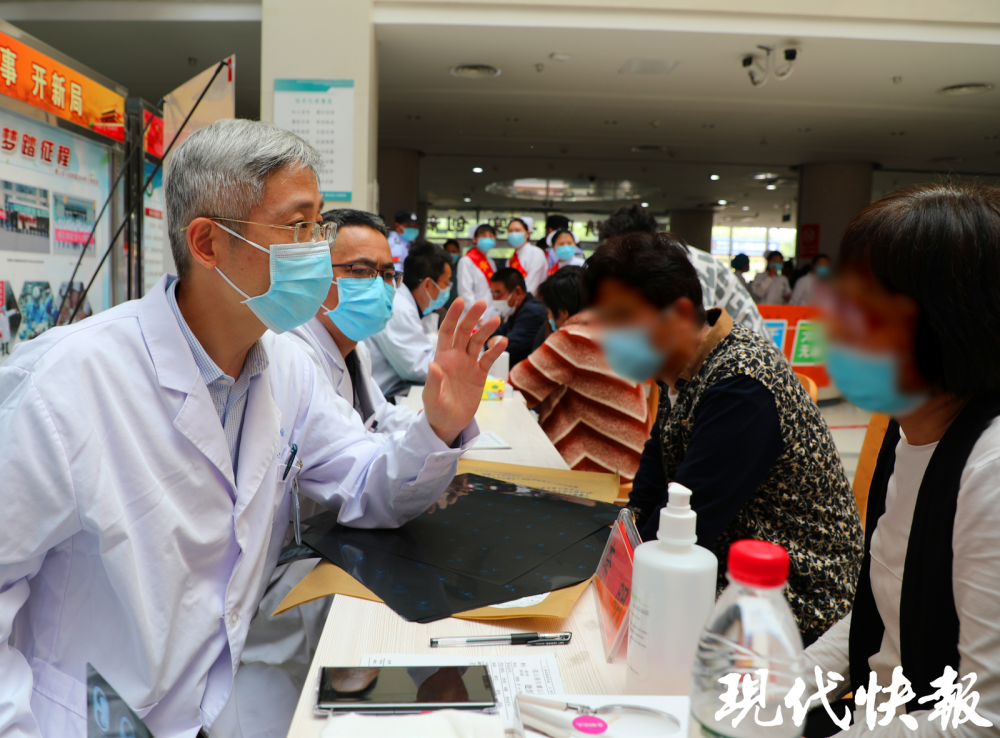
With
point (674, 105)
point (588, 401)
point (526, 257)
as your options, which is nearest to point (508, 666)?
point (588, 401)

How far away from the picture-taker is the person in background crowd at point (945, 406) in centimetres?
58

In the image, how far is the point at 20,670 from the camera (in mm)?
954

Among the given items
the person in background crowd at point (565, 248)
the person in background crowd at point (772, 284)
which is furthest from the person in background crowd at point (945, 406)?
the person in background crowd at point (772, 284)

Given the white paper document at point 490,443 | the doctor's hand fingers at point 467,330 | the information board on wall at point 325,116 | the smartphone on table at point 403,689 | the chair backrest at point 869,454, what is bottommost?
the white paper document at point 490,443

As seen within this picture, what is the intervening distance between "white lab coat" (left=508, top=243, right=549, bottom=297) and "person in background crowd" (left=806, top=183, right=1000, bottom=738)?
727 cm

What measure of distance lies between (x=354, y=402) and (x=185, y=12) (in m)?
4.55

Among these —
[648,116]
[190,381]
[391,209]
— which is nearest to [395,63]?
[648,116]

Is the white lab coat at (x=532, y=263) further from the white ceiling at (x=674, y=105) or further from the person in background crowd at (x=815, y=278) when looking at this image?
the person in background crowd at (x=815, y=278)

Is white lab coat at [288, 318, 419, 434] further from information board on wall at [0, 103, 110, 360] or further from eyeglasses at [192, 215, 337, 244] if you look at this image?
information board on wall at [0, 103, 110, 360]

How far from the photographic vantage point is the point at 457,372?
1318mm

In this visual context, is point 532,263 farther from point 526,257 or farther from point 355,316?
point 355,316

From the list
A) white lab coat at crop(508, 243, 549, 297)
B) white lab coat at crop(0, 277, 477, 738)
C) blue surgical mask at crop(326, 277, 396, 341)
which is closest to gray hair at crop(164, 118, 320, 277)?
white lab coat at crop(0, 277, 477, 738)

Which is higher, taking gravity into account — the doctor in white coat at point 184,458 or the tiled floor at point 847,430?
the doctor in white coat at point 184,458

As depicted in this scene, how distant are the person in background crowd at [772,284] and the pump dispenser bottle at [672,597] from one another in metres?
10.6
